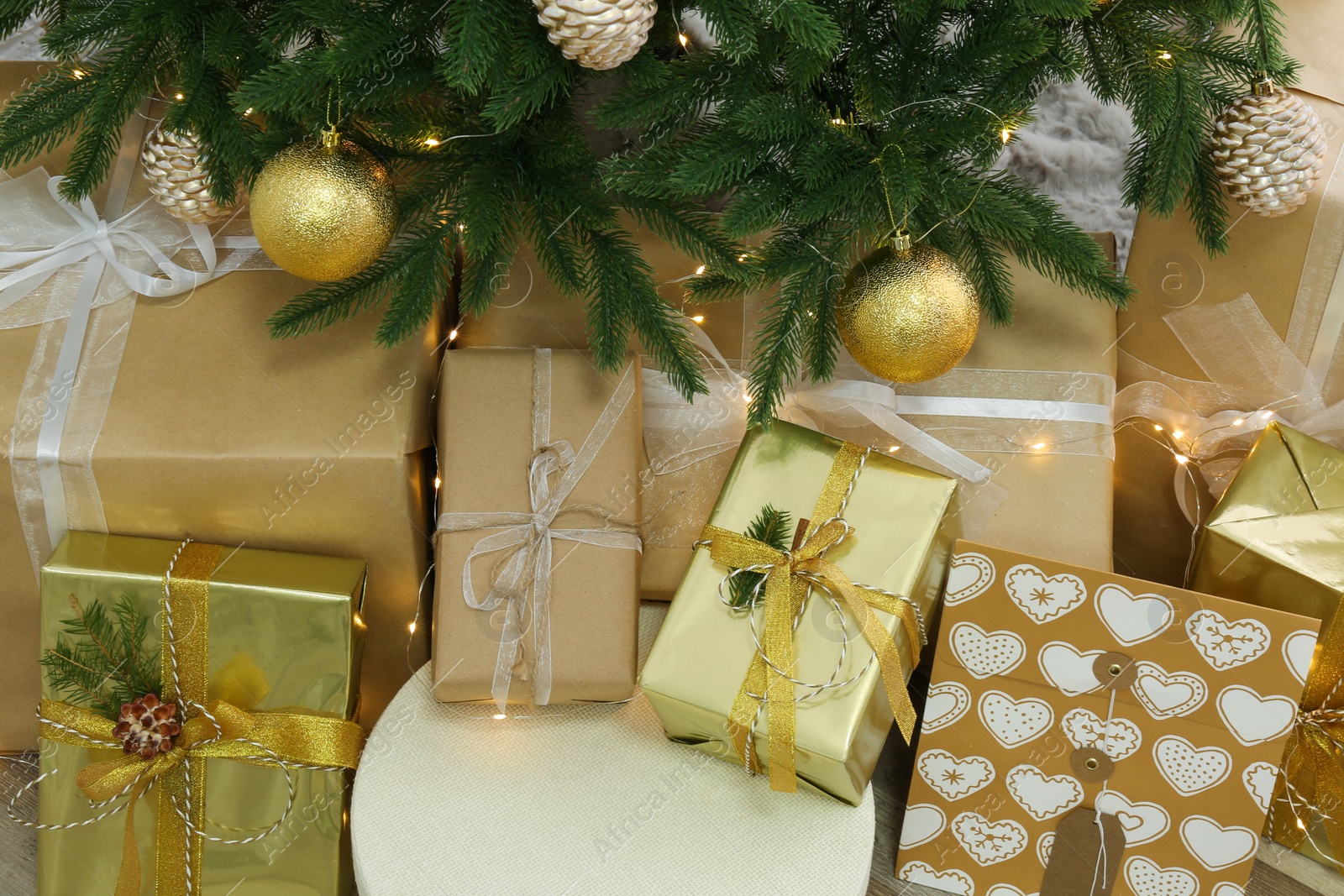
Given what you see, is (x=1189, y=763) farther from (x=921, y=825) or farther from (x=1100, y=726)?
(x=921, y=825)

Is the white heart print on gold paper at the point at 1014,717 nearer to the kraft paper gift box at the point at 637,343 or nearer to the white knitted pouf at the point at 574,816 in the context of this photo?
the white knitted pouf at the point at 574,816

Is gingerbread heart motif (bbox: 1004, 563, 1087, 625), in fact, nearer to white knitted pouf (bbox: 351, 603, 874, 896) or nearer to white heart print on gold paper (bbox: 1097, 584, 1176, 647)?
white heart print on gold paper (bbox: 1097, 584, 1176, 647)

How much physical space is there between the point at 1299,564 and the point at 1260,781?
20 cm

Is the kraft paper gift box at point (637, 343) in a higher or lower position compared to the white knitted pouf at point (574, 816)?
higher

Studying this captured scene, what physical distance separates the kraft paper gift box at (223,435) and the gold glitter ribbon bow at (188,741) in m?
0.09

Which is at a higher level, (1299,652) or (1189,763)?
(1299,652)

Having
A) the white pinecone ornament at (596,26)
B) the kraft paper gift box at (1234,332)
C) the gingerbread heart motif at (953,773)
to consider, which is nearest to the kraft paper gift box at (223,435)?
the white pinecone ornament at (596,26)

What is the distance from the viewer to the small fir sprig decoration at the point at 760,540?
90 cm

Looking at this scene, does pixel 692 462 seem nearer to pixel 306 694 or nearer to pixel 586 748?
pixel 586 748

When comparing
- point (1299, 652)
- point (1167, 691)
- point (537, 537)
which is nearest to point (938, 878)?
point (1167, 691)

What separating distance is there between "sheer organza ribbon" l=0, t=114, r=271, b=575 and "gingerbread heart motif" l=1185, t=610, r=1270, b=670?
971 mm

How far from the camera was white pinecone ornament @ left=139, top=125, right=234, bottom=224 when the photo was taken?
92cm

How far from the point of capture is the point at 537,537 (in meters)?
0.97

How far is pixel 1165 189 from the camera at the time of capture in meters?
0.88
